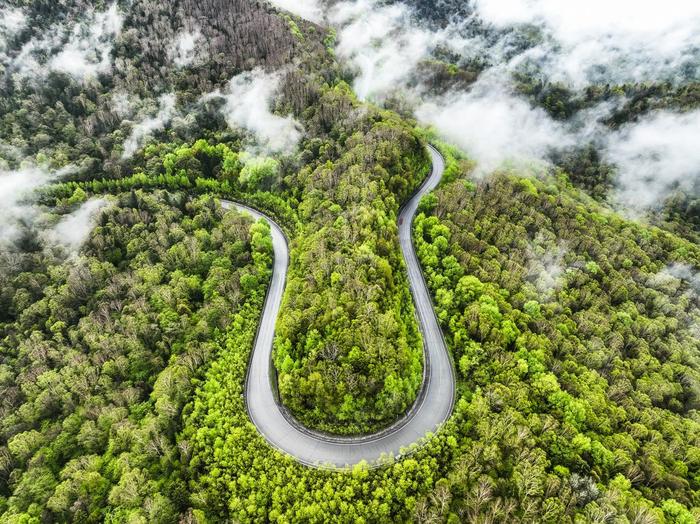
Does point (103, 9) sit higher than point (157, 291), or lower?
higher

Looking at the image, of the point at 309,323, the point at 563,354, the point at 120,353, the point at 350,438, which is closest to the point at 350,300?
the point at 309,323

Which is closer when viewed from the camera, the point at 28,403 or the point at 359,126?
the point at 28,403

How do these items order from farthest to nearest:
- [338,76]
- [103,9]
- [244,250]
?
[338,76], [103,9], [244,250]

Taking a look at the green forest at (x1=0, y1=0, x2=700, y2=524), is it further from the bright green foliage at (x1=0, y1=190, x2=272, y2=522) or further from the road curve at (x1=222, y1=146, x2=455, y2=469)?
the road curve at (x1=222, y1=146, x2=455, y2=469)

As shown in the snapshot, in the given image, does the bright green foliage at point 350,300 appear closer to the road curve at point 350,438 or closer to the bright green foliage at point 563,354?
the road curve at point 350,438

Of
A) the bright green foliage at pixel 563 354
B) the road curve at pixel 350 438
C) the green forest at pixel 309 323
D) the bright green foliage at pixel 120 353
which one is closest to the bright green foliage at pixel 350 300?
the green forest at pixel 309 323

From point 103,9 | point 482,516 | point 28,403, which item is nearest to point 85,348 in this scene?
point 28,403

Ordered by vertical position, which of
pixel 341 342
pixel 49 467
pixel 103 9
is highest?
pixel 103 9

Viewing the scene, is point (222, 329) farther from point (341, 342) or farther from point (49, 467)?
point (49, 467)
